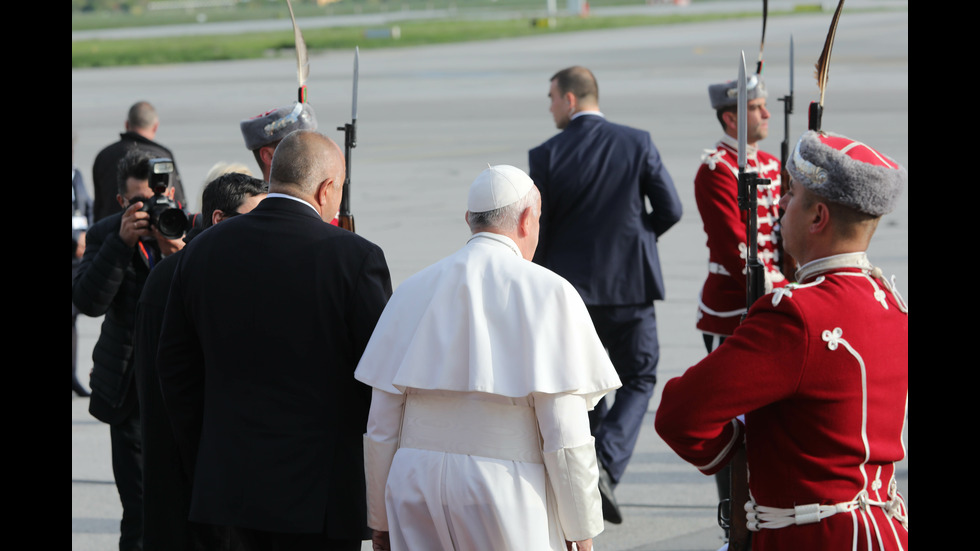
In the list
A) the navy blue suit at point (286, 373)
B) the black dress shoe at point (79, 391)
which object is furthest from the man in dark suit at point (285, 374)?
the black dress shoe at point (79, 391)

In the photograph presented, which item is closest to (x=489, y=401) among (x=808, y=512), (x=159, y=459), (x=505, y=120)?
(x=808, y=512)

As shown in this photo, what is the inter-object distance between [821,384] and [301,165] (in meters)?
1.75

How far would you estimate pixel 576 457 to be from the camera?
2.93m

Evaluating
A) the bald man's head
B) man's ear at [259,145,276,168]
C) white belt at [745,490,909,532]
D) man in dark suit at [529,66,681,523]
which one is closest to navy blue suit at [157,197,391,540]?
the bald man's head

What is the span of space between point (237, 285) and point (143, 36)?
59595 millimetres

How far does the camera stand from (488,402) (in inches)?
117

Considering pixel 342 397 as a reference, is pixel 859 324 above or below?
above

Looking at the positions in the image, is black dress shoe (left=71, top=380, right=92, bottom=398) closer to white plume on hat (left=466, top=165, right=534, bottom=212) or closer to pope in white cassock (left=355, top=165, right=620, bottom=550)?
pope in white cassock (left=355, top=165, right=620, bottom=550)

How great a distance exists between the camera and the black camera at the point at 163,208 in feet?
14.4

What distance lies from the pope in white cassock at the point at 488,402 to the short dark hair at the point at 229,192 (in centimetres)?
124

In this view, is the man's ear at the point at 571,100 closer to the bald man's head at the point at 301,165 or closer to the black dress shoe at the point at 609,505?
the black dress shoe at the point at 609,505

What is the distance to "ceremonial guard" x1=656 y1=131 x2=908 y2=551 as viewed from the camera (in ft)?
8.25
